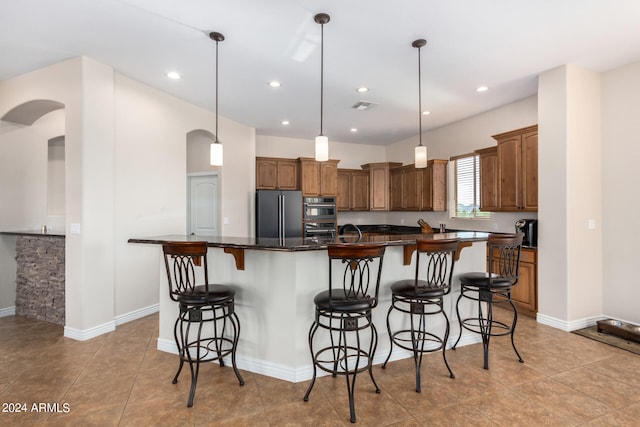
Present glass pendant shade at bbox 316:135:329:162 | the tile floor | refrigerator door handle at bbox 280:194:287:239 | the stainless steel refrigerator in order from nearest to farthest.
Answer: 1. the tile floor
2. glass pendant shade at bbox 316:135:329:162
3. the stainless steel refrigerator
4. refrigerator door handle at bbox 280:194:287:239

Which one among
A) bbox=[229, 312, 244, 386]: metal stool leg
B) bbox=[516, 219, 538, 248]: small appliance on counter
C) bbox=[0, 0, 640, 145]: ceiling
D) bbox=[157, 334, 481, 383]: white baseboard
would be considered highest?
bbox=[0, 0, 640, 145]: ceiling

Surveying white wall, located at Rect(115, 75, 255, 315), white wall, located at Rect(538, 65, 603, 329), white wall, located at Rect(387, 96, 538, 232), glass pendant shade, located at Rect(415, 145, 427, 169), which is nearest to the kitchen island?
glass pendant shade, located at Rect(415, 145, 427, 169)

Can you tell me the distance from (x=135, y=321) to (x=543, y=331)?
15.3 ft

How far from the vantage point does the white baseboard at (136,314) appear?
3.61 metres

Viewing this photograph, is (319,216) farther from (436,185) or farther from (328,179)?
(436,185)

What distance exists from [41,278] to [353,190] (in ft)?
17.3

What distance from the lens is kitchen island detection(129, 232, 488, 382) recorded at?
2.42 meters

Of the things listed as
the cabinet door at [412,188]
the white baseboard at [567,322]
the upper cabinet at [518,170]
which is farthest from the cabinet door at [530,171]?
the cabinet door at [412,188]

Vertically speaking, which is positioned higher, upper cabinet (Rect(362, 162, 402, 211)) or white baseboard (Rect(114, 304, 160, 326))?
upper cabinet (Rect(362, 162, 402, 211))

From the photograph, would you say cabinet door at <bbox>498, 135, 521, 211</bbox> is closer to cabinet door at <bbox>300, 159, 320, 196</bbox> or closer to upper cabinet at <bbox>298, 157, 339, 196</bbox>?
upper cabinet at <bbox>298, 157, 339, 196</bbox>

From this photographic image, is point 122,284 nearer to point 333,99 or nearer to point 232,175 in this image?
point 232,175

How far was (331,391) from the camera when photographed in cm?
228

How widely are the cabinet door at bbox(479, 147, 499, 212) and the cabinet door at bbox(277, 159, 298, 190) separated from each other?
3311 mm

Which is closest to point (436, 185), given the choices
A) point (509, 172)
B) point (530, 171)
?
point (509, 172)
